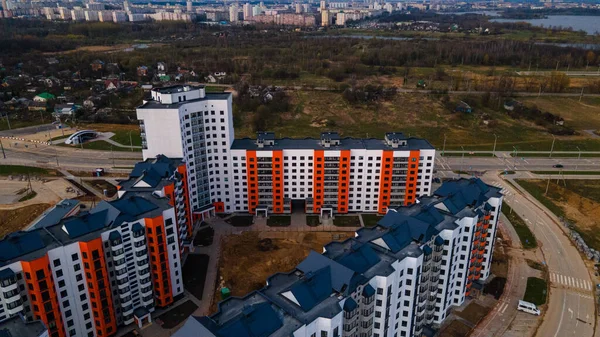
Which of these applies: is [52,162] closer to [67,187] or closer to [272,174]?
[67,187]

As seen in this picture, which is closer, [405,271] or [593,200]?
[405,271]

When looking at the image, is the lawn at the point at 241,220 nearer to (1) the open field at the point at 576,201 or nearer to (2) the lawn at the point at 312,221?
(2) the lawn at the point at 312,221

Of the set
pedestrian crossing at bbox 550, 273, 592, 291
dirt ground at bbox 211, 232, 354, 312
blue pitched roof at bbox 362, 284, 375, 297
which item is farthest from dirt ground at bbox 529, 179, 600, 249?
blue pitched roof at bbox 362, 284, 375, 297

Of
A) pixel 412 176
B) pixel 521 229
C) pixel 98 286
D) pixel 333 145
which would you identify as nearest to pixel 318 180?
pixel 333 145

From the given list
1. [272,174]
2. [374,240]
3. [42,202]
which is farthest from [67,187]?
[374,240]

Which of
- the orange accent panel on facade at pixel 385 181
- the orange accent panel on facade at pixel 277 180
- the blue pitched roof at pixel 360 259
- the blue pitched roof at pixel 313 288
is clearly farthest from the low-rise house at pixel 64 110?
the blue pitched roof at pixel 313 288

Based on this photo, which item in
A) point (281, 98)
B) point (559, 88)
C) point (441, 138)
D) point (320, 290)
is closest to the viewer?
point (320, 290)
